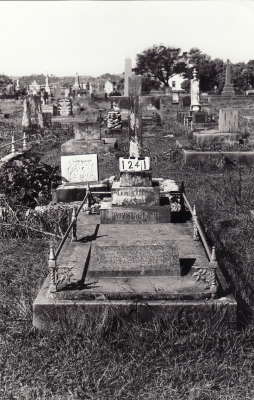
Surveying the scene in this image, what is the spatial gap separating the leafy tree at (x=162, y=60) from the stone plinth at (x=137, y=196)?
226 feet

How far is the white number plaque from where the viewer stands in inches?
259

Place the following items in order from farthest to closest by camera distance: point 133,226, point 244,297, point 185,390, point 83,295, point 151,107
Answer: point 151,107
point 133,226
point 244,297
point 83,295
point 185,390

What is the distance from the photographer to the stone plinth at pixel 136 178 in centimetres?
655

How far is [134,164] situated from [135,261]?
2387 millimetres

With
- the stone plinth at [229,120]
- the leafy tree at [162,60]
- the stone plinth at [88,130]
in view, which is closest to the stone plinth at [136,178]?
the stone plinth at [88,130]

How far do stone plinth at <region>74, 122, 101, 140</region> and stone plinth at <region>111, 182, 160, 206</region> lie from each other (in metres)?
8.26

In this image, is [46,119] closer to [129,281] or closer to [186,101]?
[186,101]

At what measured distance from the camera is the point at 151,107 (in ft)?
74.6

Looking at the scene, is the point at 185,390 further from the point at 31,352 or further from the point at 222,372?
the point at 31,352

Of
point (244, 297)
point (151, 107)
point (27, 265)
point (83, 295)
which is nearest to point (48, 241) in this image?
point (27, 265)

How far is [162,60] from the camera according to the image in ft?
236

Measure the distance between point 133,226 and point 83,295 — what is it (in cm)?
214

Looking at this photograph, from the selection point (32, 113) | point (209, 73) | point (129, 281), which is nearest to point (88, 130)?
point (32, 113)

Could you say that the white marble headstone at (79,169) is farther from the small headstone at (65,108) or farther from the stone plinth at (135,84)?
the small headstone at (65,108)
